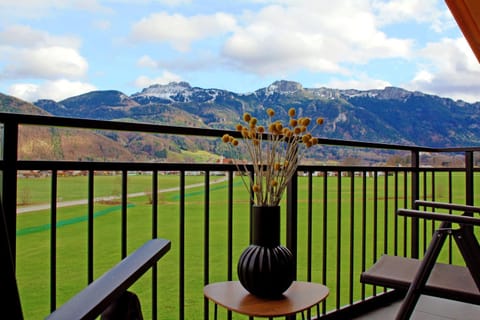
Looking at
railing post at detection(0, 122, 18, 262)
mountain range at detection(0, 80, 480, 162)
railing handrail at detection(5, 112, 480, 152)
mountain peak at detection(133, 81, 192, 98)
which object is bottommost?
railing post at detection(0, 122, 18, 262)

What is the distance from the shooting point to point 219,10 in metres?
24.6

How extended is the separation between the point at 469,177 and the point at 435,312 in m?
1.51

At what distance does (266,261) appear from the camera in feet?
4.72

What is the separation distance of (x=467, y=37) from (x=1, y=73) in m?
26.5

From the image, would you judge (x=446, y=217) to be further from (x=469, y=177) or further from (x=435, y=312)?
(x=469, y=177)

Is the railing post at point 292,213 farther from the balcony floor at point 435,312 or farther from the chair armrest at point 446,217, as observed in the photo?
the balcony floor at point 435,312

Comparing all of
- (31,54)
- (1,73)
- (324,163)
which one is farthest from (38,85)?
(324,163)

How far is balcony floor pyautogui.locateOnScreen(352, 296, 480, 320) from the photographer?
91.9 inches

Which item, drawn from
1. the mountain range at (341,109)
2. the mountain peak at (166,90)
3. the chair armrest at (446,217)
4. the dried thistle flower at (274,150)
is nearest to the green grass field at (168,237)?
the dried thistle flower at (274,150)

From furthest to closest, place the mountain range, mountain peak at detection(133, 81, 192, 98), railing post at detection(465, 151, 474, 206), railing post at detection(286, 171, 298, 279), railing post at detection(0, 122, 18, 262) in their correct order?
mountain peak at detection(133, 81, 192, 98) → the mountain range → railing post at detection(465, 151, 474, 206) → railing post at detection(286, 171, 298, 279) → railing post at detection(0, 122, 18, 262)

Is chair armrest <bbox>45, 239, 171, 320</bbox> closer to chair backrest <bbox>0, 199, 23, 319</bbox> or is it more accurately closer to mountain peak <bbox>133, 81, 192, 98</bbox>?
chair backrest <bbox>0, 199, 23, 319</bbox>

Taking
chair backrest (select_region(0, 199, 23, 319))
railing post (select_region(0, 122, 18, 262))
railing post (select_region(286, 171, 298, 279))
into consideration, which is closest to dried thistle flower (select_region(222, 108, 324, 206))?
railing post (select_region(286, 171, 298, 279))

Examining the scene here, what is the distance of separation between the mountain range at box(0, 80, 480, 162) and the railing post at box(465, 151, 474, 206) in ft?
22.7

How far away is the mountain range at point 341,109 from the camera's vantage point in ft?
38.3
